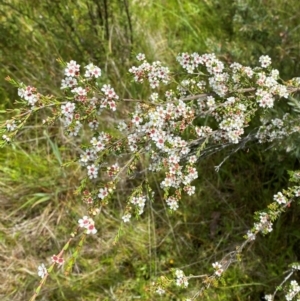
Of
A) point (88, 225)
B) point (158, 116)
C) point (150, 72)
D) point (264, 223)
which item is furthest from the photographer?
point (264, 223)

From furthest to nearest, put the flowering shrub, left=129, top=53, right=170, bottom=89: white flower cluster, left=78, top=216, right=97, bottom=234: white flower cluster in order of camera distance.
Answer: left=129, top=53, right=170, bottom=89: white flower cluster, the flowering shrub, left=78, top=216, right=97, bottom=234: white flower cluster

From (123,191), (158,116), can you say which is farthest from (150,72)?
(123,191)

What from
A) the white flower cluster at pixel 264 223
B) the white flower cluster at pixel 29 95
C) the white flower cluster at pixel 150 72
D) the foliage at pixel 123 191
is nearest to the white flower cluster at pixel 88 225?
the white flower cluster at pixel 29 95

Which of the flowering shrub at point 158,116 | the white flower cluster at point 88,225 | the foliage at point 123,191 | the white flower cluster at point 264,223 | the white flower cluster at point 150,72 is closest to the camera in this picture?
the white flower cluster at point 88,225

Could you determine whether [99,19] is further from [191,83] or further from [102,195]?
[102,195]

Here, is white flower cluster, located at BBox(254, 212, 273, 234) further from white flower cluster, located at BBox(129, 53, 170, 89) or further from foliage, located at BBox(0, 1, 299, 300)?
white flower cluster, located at BBox(129, 53, 170, 89)

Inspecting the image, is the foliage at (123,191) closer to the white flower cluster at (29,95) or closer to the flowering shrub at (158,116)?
the flowering shrub at (158,116)

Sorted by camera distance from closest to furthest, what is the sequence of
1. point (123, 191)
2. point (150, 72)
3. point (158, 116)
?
point (158, 116) → point (150, 72) → point (123, 191)

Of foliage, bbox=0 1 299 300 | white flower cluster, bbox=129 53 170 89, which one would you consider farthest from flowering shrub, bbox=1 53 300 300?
foliage, bbox=0 1 299 300

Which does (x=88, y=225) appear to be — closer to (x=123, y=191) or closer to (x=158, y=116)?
(x=158, y=116)

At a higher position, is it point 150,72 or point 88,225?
point 150,72

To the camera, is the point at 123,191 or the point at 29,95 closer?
the point at 29,95

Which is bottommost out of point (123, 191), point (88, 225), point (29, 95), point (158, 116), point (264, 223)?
point (123, 191)

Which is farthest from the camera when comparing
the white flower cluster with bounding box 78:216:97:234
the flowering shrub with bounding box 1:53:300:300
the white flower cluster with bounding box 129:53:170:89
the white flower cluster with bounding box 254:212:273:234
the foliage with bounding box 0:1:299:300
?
the foliage with bounding box 0:1:299:300
